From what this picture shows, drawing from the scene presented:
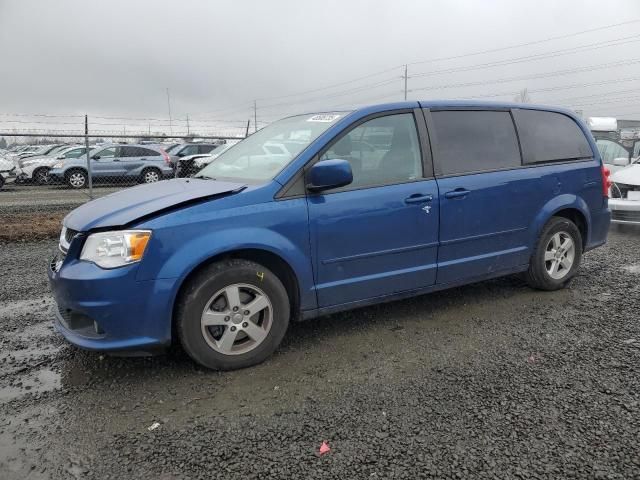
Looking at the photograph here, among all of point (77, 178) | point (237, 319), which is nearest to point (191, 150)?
point (77, 178)

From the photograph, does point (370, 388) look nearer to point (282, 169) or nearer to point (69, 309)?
point (282, 169)

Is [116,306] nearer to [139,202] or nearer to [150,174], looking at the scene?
[139,202]

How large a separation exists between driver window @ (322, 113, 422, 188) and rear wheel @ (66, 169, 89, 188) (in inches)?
627

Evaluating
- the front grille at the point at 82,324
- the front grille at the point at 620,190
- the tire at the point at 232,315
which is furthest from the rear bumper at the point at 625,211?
the front grille at the point at 82,324

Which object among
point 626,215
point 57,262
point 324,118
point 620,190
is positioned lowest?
point 626,215

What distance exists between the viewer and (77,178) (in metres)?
17.2

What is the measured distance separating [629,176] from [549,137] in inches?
169

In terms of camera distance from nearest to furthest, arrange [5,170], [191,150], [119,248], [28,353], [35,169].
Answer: [119,248] → [28,353] → [5,170] → [35,169] → [191,150]

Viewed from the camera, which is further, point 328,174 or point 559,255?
point 559,255

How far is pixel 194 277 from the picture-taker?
3.15 meters

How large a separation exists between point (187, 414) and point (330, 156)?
1.95 metres

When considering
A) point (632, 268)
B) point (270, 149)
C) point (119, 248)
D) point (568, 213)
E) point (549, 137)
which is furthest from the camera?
point (632, 268)

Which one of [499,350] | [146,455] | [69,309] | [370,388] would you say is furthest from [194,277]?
[499,350]

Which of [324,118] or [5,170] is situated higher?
[5,170]
